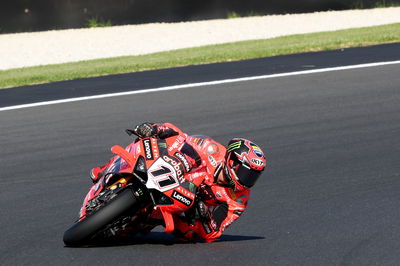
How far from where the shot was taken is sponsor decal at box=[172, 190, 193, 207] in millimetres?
6270

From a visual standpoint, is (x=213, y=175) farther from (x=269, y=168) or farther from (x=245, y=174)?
(x=269, y=168)

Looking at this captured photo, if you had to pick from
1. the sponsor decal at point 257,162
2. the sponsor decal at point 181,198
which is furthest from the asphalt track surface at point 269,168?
the sponsor decal at point 257,162

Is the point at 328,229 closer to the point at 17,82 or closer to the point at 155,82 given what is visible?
the point at 155,82

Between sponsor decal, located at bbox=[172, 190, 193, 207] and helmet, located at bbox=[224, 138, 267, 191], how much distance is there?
369mm

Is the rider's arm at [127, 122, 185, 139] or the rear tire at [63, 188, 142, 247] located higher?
the rider's arm at [127, 122, 185, 139]

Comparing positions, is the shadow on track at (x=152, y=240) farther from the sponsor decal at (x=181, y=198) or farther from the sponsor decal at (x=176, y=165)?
the sponsor decal at (x=176, y=165)

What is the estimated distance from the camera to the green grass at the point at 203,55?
53.3 feet

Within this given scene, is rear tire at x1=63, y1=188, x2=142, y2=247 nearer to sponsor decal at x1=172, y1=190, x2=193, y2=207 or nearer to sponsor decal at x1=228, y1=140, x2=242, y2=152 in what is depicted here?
sponsor decal at x1=172, y1=190, x2=193, y2=207

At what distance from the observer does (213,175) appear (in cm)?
658

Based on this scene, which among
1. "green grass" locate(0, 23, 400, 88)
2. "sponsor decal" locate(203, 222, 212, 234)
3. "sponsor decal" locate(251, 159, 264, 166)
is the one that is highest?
"sponsor decal" locate(251, 159, 264, 166)

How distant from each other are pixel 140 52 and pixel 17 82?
16.2 feet

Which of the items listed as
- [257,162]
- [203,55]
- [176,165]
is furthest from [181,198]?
[203,55]

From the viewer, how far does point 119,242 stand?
686 centimetres

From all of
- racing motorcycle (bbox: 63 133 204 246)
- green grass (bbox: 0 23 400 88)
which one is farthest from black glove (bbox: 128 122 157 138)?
green grass (bbox: 0 23 400 88)
